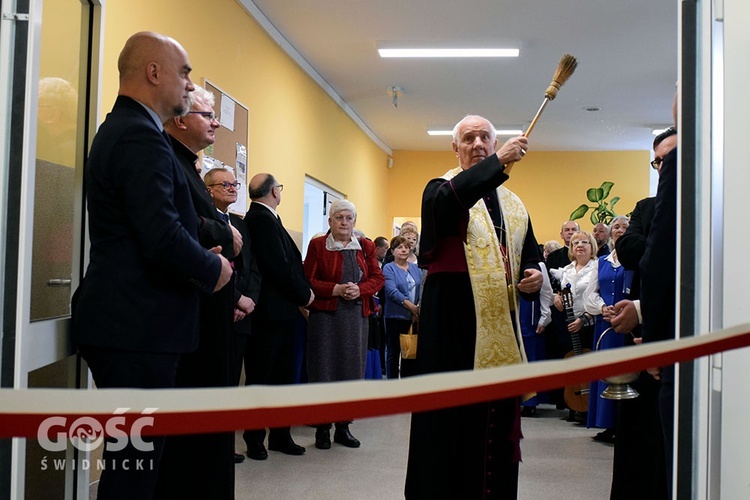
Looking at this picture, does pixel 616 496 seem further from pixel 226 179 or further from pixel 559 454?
pixel 226 179

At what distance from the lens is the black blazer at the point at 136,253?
1.75 m

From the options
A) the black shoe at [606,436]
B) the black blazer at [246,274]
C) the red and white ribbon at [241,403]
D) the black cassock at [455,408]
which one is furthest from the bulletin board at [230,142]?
the red and white ribbon at [241,403]

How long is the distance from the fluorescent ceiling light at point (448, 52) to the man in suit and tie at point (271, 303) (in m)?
3.56

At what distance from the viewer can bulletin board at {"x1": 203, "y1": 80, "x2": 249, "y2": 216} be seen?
5.06 meters

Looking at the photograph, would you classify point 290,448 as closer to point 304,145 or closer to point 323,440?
point 323,440

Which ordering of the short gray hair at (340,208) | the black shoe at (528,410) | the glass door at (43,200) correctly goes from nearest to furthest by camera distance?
the glass door at (43,200)
the short gray hair at (340,208)
the black shoe at (528,410)

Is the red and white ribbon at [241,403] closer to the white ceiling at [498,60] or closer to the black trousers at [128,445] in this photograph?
the black trousers at [128,445]

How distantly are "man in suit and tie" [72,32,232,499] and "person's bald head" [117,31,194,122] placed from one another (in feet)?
0.27

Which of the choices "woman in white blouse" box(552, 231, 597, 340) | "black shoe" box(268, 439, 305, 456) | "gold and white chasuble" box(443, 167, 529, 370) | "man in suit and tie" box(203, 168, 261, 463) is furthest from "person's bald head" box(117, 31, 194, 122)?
"woman in white blouse" box(552, 231, 597, 340)

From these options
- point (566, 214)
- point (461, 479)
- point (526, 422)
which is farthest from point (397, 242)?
point (566, 214)

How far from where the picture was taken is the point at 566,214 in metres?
12.8

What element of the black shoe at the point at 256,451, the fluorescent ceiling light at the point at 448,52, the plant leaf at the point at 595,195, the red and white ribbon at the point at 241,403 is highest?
the fluorescent ceiling light at the point at 448,52

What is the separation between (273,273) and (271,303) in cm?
17

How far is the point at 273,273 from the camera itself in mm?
4066
